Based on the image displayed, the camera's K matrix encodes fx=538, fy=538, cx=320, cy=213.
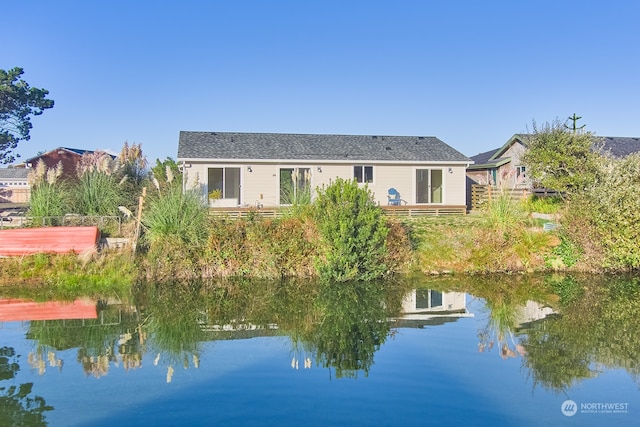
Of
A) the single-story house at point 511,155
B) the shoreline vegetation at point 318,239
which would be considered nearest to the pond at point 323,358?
the shoreline vegetation at point 318,239

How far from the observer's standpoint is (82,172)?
16.4 m

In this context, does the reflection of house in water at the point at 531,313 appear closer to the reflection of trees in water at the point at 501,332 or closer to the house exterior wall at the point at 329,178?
the reflection of trees in water at the point at 501,332

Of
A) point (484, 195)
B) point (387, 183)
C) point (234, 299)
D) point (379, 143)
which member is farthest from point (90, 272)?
point (484, 195)

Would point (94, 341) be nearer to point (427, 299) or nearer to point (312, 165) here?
point (427, 299)

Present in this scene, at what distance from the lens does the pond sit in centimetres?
591

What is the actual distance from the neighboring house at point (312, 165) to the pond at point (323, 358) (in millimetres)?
9124

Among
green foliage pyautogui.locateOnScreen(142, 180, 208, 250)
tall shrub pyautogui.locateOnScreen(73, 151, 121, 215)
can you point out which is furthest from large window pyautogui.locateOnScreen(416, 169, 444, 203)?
tall shrub pyautogui.locateOnScreen(73, 151, 121, 215)

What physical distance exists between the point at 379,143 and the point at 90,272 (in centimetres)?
1419

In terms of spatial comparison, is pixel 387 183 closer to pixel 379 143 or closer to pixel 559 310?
pixel 379 143

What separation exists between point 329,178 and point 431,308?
11.4 m

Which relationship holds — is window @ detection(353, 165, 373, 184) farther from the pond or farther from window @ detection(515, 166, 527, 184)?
the pond

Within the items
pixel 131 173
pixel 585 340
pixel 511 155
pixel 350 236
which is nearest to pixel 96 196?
pixel 131 173

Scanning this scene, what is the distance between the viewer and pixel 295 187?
1714cm

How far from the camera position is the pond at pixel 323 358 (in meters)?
5.91
